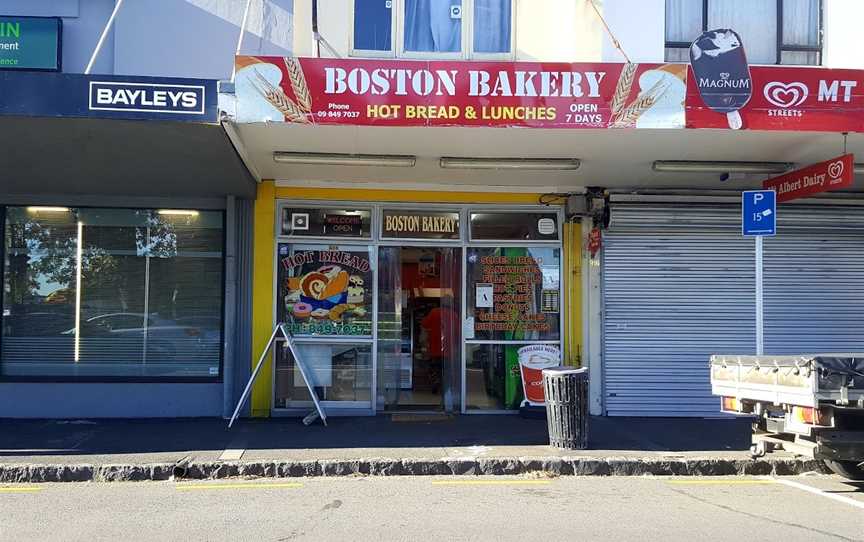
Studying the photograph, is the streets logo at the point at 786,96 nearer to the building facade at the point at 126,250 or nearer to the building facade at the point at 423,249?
the building facade at the point at 423,249

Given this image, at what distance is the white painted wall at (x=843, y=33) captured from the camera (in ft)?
32.9

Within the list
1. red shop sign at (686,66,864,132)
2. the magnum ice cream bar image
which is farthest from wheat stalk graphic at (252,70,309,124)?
the magnum ice cream bar image

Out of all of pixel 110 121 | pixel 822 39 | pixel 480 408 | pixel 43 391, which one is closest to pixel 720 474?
pixel 480 408

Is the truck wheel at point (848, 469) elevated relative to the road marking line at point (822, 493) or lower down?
elevated

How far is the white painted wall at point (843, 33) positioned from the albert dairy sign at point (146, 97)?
862cm

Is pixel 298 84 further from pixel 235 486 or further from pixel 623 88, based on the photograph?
pixel 235 486

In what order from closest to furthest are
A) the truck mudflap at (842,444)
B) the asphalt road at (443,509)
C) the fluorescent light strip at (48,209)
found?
the asphalt road at (443,509), the truck mudflap at (842,444), the fluorescent light strip at (48,209)

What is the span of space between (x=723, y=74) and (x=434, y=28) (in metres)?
4.18

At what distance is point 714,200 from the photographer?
36.2ft

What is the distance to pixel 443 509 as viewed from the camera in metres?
6.40

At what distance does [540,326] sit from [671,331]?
198 cm

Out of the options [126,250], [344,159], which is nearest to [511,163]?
[344,159]

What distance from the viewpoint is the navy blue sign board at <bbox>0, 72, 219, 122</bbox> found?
25.7 ft

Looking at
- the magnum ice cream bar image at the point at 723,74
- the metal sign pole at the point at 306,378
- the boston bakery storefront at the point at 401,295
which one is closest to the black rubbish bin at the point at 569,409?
the boston bakery storefront at the point at 401,295
